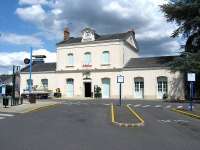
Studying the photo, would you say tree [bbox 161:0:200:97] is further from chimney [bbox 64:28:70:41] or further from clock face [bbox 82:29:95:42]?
chimney [bbox 64:28:70:41]

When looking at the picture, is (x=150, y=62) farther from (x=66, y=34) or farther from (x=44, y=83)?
(x=44, y=83)

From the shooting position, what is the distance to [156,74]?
149 ft

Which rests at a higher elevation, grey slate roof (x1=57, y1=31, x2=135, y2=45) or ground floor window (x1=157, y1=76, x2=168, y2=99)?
grey slate roof (x1=57, y1=31, x2=135, y2=45)

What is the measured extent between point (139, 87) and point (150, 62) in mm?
3654

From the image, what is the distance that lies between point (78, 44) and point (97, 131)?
38.8 m

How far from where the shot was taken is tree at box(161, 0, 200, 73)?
1526 inches

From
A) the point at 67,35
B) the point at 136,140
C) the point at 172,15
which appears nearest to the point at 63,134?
the point at 136,140

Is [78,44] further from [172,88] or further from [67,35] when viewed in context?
[172,88]

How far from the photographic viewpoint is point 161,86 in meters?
45.7

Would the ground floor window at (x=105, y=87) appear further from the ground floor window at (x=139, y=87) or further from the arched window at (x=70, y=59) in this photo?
the arched window at (x=70, y=59)

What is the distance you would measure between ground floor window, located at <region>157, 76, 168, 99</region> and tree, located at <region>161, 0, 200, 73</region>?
3821 millimetres

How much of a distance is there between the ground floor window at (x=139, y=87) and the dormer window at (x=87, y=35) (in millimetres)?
9030

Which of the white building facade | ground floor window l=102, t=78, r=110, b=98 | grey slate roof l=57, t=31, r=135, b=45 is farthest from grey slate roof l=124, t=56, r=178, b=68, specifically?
grey slate roof l=57, t=31, r=135, b=45

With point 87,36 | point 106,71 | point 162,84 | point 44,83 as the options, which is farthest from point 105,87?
point 44,83
